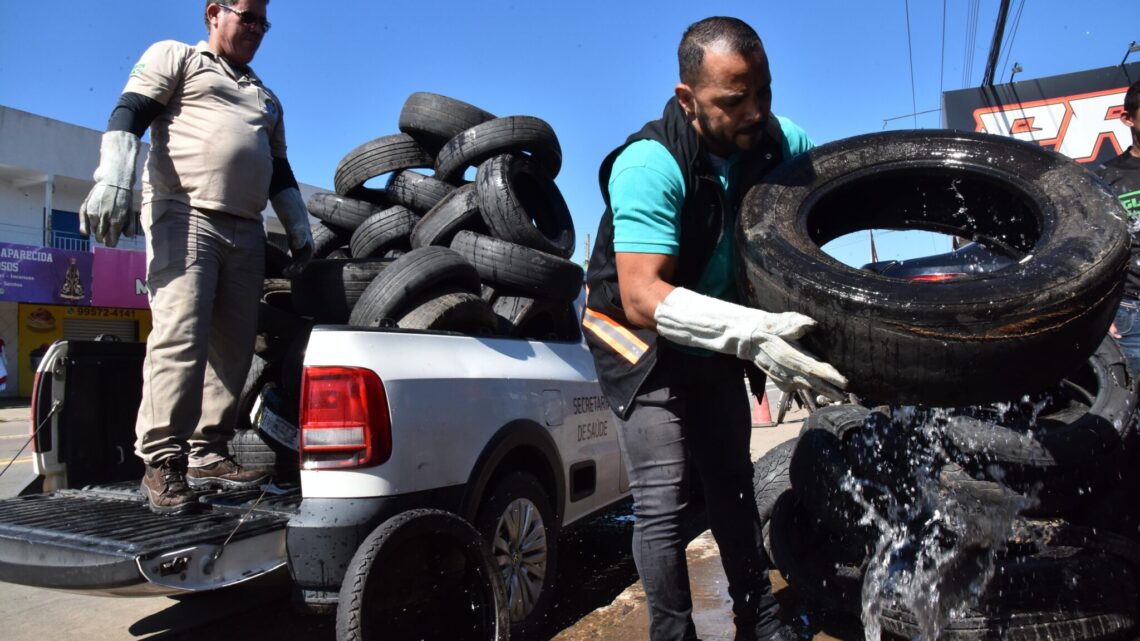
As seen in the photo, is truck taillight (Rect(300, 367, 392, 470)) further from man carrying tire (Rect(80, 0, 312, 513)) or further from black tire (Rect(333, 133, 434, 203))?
black tire (Rect(333, 133, 434, 203))

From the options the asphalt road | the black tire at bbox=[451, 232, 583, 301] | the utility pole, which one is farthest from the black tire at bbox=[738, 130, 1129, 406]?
the utility pole

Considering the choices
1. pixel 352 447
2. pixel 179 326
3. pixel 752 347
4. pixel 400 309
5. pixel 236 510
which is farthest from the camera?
pixel 400 309

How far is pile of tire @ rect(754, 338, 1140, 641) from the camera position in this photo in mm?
2355

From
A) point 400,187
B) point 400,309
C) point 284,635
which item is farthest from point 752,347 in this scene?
point 400,187

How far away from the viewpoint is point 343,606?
2.28 m

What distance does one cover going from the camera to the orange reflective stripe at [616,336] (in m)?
2.24

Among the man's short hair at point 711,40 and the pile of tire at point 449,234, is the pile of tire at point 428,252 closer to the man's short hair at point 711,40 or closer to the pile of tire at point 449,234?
the pile of tire at point 449,234

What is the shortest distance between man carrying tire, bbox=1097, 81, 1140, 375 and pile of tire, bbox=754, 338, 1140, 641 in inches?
12.1

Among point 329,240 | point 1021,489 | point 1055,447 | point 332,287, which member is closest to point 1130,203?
point 1055,447

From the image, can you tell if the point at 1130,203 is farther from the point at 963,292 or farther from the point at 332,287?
the point at 332,287

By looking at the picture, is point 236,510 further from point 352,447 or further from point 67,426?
point 67,426

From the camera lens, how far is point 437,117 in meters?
5.05

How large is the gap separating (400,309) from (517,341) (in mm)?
579

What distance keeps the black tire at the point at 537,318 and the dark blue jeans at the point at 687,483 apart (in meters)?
1.65
